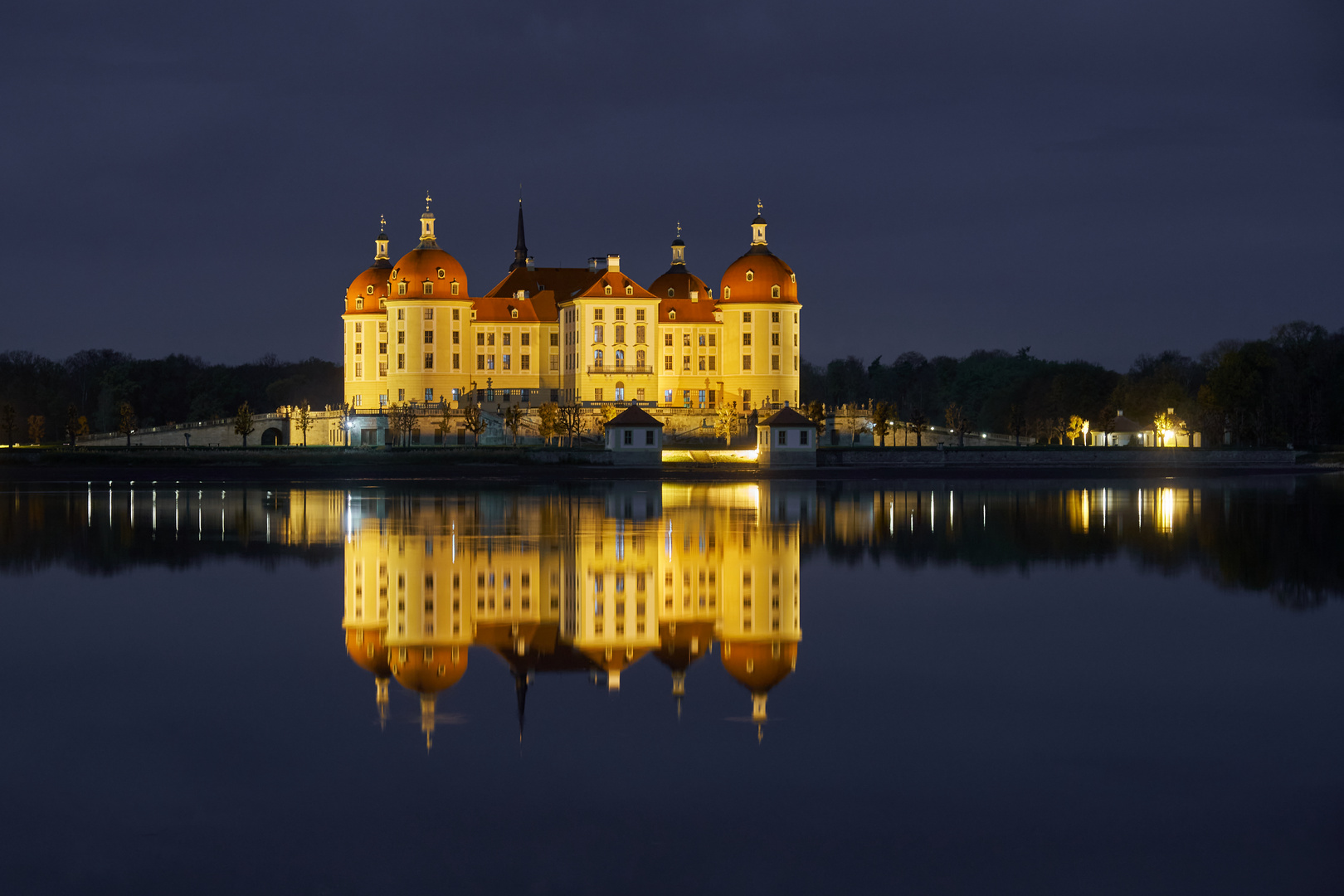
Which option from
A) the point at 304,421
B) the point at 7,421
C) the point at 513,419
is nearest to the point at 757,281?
the point at 513,419

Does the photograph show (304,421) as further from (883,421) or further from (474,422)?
(883,421)

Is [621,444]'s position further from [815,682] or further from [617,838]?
[617,838]

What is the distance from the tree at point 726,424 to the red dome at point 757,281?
9693 mm

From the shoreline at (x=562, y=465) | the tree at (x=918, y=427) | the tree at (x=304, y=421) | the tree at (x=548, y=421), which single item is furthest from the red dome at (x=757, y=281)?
the tree at (x=304, y=421)

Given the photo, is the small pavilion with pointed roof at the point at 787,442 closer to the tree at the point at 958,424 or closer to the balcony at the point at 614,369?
the tree at the point at 958,424

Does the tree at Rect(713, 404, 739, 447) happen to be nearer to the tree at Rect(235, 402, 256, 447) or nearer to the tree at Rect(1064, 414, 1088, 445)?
the tree at Rect(1064, 414, 1088, 445)

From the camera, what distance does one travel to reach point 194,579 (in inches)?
750

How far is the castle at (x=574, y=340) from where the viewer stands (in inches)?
3182

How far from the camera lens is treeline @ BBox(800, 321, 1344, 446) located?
255 feet

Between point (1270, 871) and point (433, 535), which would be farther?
point (433, 535)

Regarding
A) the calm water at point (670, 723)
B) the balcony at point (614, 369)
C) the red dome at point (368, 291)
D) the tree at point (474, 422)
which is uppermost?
the red dome at point (368, 291)

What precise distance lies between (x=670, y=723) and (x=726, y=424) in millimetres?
63333

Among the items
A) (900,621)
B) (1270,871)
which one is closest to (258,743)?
(1270,871)

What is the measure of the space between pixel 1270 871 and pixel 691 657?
6.32 m
